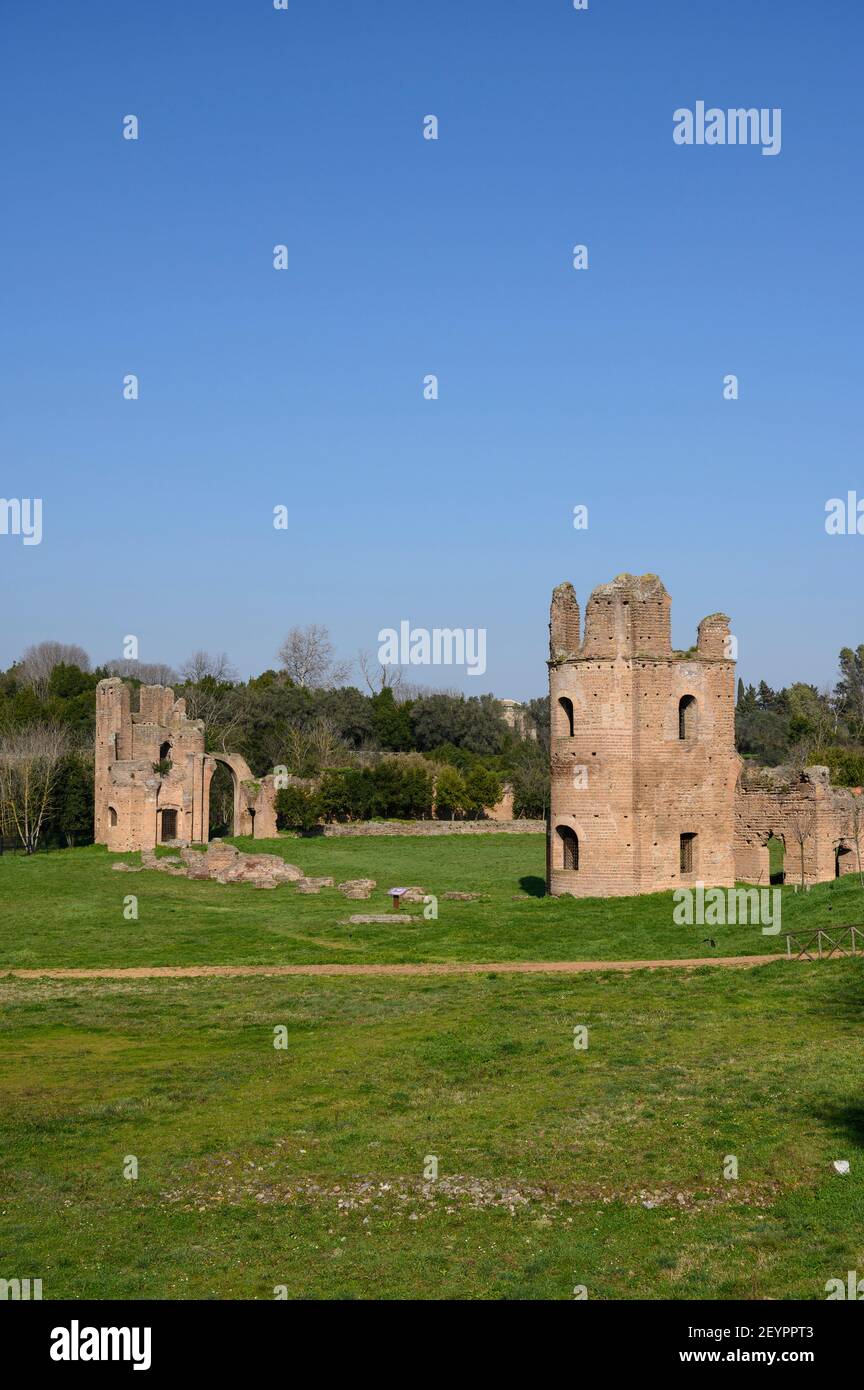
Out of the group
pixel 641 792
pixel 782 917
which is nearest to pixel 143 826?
pixel 641 792

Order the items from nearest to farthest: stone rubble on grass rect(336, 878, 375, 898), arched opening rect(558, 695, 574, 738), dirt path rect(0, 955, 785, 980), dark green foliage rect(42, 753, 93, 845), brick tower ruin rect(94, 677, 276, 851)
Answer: dirt path rect(0, 955, 785, 980) → arched opening rect(558, 695, 574, 738) → stone rubble on grass rect(336, 878, 375, 898) → brick tower ruin rect(94, 677, 276, 851) → dark green foliage rect(42, 753, 93, 845)

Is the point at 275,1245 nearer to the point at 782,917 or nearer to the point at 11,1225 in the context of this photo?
the point at 11,1225

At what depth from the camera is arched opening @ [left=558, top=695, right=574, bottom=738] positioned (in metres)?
36.0

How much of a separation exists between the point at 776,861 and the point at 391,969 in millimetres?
20343

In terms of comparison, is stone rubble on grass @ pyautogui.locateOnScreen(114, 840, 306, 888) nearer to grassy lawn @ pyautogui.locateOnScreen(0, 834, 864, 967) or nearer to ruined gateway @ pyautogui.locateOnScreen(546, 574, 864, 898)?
grassy lawn @ pyautogui.locateOnScreen(0, 834, 864, 967)

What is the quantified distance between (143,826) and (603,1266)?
44315 millimetres

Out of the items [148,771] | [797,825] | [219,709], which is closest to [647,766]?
[797,825]

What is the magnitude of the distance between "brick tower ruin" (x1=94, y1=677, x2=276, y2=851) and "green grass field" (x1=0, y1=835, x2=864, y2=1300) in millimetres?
25048

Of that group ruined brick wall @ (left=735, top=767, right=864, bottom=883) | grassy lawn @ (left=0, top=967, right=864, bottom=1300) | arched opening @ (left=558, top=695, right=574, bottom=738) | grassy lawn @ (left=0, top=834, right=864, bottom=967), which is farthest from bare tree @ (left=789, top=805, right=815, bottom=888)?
grassy lawn @ (left=0, top=967, right=864, bottom=1300)

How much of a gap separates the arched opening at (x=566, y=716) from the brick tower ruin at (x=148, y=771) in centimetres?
2365

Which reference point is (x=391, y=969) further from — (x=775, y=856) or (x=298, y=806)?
(x=298, y=806)

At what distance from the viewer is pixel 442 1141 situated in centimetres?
1508

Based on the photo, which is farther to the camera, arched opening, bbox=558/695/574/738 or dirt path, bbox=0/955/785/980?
arched opening, bbox=558/695/574/738

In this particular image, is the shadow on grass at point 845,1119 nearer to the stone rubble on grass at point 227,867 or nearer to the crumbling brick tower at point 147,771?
the stone rubble on grass at point 227,867
